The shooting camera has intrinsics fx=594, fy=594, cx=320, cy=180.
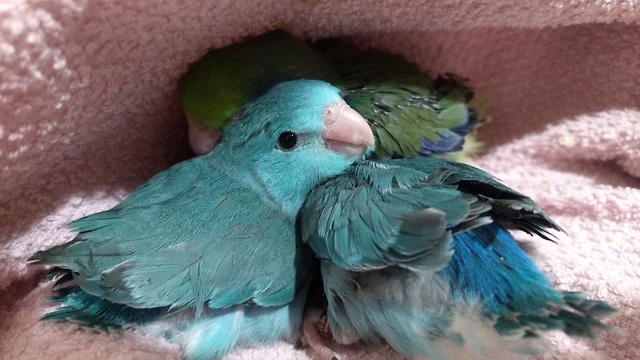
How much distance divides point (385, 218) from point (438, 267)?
80mm

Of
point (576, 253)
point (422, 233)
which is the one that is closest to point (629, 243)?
point (576, 253)

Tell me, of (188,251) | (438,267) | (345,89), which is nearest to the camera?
(438,267)

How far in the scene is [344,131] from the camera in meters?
0.79

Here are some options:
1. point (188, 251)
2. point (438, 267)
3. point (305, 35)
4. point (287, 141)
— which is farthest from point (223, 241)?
point (305, 35)

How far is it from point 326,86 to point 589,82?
557 mm

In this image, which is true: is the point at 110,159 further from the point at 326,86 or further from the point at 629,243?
the point at 629,243

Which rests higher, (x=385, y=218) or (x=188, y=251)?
(x=385, y=218)

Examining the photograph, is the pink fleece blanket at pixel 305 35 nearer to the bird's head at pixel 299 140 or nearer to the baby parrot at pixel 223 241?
the baby parrot at pixel 223 241

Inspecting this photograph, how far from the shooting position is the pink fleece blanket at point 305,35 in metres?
0.72

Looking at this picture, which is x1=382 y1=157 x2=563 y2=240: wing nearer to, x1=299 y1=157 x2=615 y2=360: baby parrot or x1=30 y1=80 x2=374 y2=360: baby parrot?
x1=299 y1=157 x2=615 y2=360: baby parrot

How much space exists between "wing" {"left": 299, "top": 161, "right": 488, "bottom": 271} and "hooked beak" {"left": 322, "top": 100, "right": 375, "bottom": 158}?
0.05m

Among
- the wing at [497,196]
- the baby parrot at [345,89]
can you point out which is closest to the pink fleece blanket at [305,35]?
the baby parrot at [345,89]

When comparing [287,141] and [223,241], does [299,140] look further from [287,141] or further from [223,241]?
[223,241]

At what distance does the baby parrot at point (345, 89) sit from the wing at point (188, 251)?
0.15m
